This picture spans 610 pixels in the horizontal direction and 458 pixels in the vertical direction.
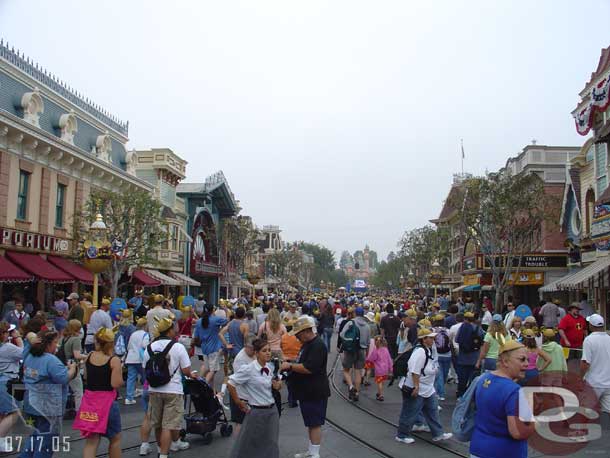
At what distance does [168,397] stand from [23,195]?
18.0 metres

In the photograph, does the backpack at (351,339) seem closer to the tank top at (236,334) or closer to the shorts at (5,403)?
the tank top at (236,334)

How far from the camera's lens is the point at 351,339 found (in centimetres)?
1128

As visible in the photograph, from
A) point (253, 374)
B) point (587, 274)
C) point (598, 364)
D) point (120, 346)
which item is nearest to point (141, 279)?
point (120, 346)

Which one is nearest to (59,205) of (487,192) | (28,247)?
(28,247)

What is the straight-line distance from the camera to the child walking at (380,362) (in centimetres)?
1162

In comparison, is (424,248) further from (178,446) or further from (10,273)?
(178,446)

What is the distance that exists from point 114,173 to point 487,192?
58.8 ft

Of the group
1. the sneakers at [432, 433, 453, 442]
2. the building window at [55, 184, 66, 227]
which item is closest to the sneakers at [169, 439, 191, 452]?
the sneakers at [432, 433, 453, 442]

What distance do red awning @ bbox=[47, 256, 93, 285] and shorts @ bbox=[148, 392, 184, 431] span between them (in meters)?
17.5

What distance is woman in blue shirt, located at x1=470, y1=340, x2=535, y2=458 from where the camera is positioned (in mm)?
4160

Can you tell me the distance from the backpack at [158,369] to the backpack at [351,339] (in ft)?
17.0

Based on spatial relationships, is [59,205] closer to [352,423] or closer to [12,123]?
[12,123]

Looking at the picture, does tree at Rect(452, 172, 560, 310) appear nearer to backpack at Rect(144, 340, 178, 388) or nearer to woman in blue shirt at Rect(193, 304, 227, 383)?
woman in blue shirt at Rect(193, 304, 227, 383)

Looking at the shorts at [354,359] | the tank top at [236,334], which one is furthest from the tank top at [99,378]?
the shorts at [354,359]
